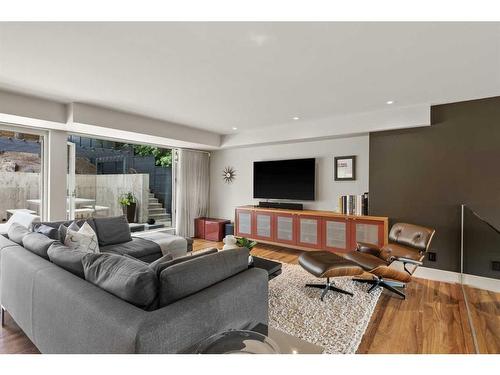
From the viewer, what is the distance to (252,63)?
2.25 meters

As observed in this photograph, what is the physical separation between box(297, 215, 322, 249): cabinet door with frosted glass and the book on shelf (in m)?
0.43

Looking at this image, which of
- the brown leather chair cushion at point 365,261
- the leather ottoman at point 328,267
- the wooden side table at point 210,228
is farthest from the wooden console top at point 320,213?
the leather ottoman at point 328,267

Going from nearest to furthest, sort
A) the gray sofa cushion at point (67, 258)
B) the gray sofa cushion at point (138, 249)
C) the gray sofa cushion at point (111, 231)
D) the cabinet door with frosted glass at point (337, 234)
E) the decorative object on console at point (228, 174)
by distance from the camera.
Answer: the gray sofa cushion at point (67, 258) < the gray sofa cushion at point (138, 249) < the gray sofa cushion at point (111, 231) < the cabinet door with frosted glass at point (337, 234) < the decorative object on console at point (228, 174)

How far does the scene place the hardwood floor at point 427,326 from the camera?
188 centimetres

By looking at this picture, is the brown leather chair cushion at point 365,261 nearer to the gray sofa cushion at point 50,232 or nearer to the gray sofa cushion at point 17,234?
the gray sofa cushion at point 50,232

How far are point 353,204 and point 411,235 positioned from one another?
980 mm

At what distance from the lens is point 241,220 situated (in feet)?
16.7

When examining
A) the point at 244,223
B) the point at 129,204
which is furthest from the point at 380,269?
the point at 129,204

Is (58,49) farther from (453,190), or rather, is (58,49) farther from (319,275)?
(453,190)

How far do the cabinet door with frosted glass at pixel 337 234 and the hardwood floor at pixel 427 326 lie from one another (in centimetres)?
→ 110

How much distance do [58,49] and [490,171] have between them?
467 centimetres

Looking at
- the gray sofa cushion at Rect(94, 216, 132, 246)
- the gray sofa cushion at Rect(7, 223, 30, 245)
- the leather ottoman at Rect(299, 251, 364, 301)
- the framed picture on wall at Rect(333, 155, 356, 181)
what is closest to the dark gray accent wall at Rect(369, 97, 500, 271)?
the framed picture on wall at Rect(333, 155, 356, 181)

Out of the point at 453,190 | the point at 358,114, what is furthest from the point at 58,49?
the point at 453,190
